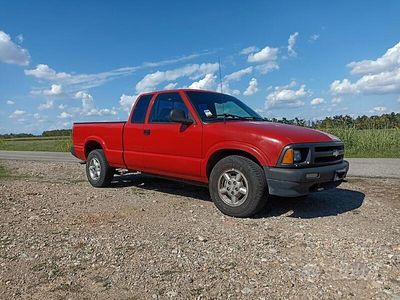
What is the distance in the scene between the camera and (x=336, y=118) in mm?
22453

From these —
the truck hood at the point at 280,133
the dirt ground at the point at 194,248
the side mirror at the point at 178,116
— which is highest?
the side mirror at the point at 178,116

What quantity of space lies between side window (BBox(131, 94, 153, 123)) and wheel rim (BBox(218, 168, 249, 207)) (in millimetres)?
2274

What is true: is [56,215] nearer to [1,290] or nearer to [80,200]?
[80,200]

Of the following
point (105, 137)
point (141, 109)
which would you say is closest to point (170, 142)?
point (141, 109)

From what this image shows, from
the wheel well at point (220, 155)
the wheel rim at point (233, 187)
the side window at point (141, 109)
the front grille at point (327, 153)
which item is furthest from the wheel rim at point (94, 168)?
the front grille at point (327, 153)

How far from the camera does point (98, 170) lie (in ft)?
26.8

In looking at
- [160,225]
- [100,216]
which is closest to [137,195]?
[100,216]

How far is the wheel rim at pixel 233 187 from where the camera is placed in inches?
214

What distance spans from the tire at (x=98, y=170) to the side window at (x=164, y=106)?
5.56 ft

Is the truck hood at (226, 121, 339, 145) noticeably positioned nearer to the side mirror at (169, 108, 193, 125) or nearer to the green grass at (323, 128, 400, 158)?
the side mirror at (169, 108, 193, 125)

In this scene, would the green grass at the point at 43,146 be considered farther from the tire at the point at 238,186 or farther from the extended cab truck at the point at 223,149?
the tire at the point at 238,186

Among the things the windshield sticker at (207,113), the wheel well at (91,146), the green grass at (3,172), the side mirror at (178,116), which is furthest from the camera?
the green grass at (3,172)

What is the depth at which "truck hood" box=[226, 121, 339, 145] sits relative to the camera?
5164 millimetres

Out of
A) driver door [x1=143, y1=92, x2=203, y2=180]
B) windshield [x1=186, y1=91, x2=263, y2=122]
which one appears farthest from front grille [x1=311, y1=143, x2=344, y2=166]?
driver door [x1=143, y1=92, x2=203, y2=180]
